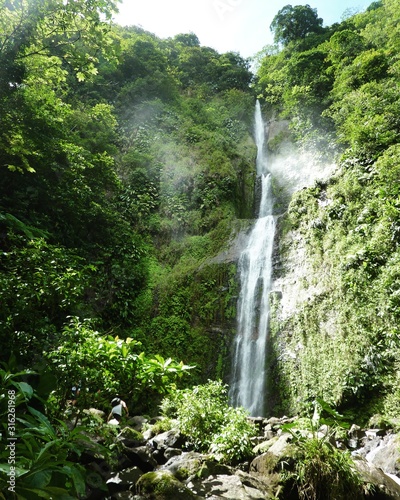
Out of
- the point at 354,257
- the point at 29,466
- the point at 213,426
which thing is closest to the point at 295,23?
the point at 354,257

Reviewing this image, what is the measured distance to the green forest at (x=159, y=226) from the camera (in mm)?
3492

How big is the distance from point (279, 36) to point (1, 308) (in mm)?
27219

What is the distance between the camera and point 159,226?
1498 cm

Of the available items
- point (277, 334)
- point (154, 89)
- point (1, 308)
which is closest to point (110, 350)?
point (1, 308)

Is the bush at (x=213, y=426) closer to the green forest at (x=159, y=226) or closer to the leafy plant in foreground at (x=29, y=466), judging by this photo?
the green forest at (x=159, y=226)

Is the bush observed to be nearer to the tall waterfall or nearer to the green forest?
the green forest

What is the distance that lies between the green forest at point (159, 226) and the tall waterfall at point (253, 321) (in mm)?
377

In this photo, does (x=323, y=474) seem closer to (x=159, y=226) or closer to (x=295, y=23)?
(x=159, y=226)

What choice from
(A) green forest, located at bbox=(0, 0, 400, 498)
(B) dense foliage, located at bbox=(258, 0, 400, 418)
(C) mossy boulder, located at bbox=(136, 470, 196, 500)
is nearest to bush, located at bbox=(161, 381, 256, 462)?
(A) green forest, located at bbox=(0, 0, 400, 498)

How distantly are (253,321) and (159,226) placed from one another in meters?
6.32

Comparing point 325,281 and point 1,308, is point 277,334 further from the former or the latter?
point 1,308

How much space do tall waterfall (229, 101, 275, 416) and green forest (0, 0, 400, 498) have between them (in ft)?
1.24

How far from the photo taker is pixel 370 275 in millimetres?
8219

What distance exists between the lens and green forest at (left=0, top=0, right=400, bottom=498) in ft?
11.5
